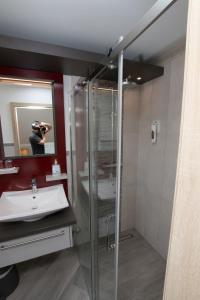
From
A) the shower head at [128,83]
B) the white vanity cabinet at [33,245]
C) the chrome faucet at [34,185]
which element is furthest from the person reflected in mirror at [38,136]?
the shower head at [128,83]

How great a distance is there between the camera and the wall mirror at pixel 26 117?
1562mm

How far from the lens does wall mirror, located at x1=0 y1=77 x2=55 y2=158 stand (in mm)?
1562

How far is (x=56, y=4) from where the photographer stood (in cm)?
97

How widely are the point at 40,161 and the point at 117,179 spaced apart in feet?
3.34

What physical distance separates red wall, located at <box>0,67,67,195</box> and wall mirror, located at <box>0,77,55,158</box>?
55 mm

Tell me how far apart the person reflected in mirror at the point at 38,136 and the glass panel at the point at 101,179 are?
0.58m

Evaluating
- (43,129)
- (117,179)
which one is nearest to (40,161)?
(43,129)

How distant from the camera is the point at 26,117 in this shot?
1623 millimetres

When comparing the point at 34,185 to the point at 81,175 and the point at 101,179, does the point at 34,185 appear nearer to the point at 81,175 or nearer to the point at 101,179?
the point at 81,175

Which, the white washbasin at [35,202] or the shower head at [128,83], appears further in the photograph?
the white washbasin at [35,202]

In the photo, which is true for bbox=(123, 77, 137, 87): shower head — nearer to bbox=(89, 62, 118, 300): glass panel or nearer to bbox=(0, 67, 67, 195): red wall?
bbox=(89, 62, 118, 300): glass panel

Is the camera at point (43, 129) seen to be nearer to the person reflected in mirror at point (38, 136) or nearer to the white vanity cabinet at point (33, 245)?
the person reflected in mirror at point (38, 136)

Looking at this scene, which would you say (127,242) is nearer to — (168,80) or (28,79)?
(168,80)

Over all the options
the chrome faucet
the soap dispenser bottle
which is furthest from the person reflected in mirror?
the chrome faucet
